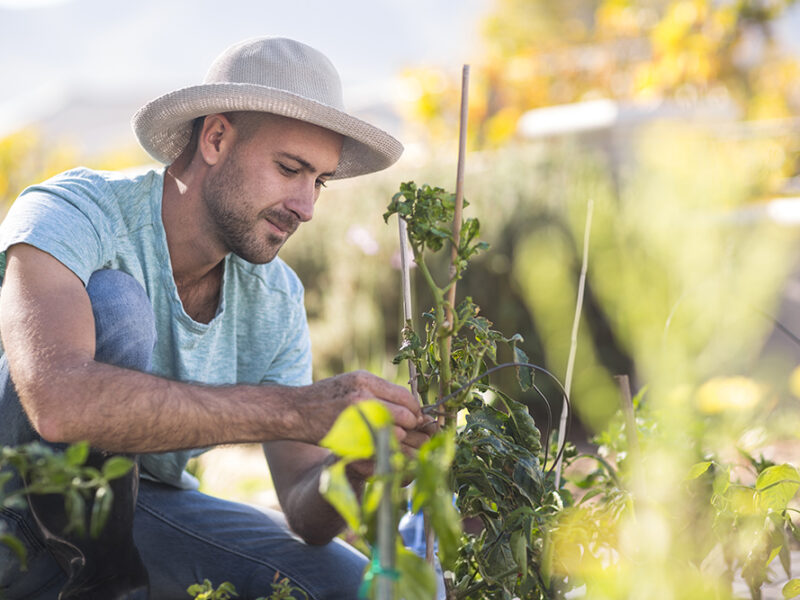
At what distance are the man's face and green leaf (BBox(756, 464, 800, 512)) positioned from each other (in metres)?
0.98

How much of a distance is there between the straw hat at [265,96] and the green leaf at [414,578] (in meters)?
1.12

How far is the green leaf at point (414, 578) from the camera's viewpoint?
0.77 meters

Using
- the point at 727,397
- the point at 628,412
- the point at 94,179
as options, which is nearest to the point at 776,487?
the point at 628,412

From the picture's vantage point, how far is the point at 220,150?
184cm

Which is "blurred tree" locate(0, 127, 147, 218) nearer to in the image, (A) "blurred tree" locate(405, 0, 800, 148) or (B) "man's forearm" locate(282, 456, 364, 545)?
(A) "blurred tree" locate(405, 0, 800, 148)

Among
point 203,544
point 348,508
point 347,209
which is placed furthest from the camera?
point 347,209

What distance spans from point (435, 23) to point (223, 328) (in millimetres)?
124371

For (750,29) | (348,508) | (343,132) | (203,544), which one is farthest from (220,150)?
(750,29)

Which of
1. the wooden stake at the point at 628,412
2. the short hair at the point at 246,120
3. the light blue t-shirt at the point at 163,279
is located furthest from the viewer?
the short hair at the point at 246,120

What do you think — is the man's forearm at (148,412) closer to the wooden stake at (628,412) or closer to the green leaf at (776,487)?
the wooden stake at (628,412)

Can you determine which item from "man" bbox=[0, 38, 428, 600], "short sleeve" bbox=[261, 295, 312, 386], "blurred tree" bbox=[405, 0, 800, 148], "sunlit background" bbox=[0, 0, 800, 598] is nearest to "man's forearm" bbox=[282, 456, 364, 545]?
"man" bbox=[0, 38, 428, 600]

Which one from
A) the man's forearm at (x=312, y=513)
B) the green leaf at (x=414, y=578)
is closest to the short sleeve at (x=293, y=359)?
the man's forearm at (x=312, y=513)

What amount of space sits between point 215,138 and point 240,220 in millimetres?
214

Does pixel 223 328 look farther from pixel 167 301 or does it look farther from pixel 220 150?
pixel 220 150
